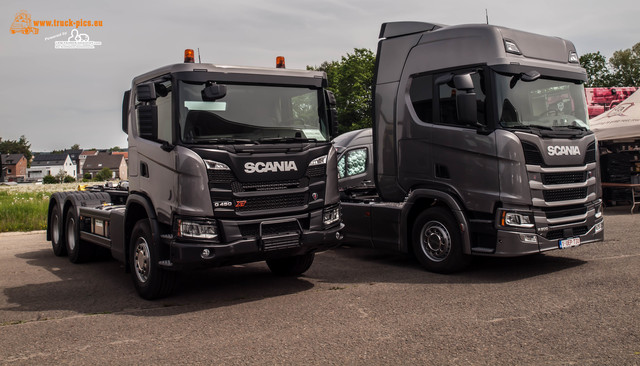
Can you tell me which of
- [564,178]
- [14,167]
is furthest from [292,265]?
[14,167]

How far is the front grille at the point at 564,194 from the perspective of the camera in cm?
760

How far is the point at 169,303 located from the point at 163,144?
74.1 inches

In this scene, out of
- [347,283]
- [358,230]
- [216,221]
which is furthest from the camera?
[358,230]

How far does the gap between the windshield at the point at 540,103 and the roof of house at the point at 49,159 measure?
500 feet

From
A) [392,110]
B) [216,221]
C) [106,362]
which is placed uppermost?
[392,110]

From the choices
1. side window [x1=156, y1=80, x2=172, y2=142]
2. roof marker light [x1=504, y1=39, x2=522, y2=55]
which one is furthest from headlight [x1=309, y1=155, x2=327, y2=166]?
roof marker light [x1=504, y1=39, x2=522, y2=55]

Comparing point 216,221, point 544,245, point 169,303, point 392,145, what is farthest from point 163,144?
point 544,245

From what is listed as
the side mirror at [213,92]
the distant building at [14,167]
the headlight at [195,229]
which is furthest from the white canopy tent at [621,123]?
the distant building at [14,167]

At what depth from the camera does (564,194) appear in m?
7.78

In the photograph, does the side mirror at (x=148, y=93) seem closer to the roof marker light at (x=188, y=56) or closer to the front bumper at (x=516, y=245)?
the roof marker light at (x=188, y=56)

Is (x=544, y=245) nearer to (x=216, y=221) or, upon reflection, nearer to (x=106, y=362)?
(x=216, y=221)

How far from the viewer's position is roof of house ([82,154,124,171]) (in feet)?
449

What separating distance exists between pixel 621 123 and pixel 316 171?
12.4 m

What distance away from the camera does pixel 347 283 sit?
780 cm
